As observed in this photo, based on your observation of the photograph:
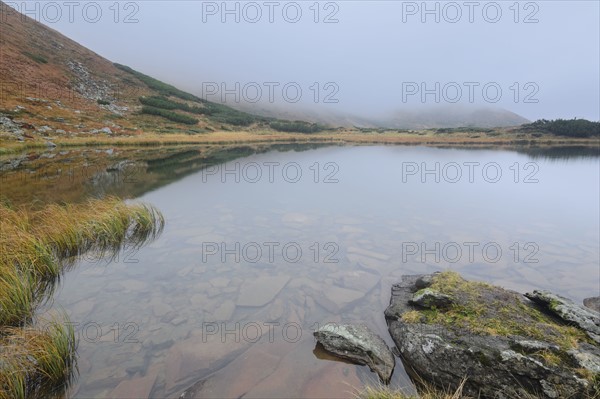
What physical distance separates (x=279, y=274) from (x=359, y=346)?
354cm

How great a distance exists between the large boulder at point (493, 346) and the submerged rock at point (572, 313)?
14 centimetres

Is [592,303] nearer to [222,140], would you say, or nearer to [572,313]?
[572,313]

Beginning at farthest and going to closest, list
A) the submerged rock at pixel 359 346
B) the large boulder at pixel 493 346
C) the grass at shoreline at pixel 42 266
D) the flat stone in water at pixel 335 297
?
the flat stone in water at pixel 335 297, the submerged rock at pixel 359 346, the grass at shoreline at pixel 42 266, the large boulder at pixel 493 346

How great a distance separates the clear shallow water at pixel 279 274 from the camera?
4.97 meters

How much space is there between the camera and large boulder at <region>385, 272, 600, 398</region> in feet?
13.5

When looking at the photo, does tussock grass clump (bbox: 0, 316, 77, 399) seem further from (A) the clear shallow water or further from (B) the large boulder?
(B) the large boulder

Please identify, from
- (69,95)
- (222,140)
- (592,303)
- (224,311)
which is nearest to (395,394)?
(224,311)

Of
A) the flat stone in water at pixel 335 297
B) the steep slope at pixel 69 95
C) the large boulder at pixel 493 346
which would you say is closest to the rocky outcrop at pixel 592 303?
the large boulder at pixel 493 346

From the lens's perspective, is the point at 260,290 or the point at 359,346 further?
the point at 260,290

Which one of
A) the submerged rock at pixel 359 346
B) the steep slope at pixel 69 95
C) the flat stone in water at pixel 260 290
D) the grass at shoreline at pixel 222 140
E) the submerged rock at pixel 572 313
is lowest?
the submerged rock at pixel 359 346

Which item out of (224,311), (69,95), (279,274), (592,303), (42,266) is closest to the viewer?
(224,311)

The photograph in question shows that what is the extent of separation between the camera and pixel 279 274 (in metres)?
8.47

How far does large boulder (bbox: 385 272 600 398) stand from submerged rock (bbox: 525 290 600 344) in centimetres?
14

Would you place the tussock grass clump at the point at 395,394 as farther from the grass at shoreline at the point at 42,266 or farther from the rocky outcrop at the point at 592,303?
the rocky outcrop at the point at 592,303
